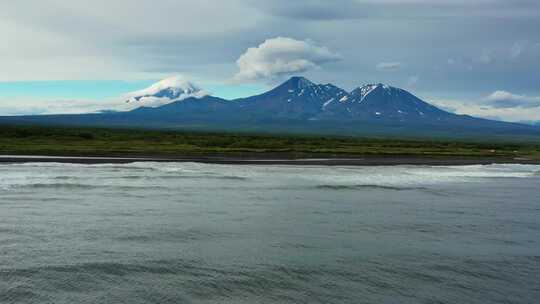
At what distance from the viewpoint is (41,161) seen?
2569 inches

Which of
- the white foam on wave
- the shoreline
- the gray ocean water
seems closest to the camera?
the gray ocean water

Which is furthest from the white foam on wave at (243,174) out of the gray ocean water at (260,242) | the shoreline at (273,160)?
the shoreline at (273,160)

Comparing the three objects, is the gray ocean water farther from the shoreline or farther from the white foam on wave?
the shoreline

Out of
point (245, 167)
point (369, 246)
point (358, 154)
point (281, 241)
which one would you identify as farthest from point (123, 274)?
point (358, 154)

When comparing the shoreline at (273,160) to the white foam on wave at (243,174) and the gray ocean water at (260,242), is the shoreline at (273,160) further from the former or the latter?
the gray ocean water at (260,242)

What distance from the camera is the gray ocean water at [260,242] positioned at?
19312 mm

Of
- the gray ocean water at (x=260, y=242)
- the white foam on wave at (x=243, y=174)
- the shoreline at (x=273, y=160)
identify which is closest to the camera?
the gray ocean water at (x=260, y=242)

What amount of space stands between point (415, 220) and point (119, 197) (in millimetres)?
18739

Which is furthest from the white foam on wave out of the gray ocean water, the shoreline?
the shoreline

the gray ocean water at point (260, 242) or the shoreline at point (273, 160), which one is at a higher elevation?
the shoreline at point (273, 160)

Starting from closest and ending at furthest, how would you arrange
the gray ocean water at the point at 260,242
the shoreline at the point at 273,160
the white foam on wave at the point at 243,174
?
the gray ocean water at the point at 260,242 → the white foam on wave at the point at 243,174 → the shoreline at the point at 273,160

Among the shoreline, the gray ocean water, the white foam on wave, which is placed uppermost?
the shoreline

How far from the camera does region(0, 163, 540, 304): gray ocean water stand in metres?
19.3

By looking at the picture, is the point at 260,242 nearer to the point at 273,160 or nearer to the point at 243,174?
the point at 243,174
